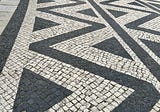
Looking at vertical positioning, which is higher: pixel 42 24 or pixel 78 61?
pixel 42 24

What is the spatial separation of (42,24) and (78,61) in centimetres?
327

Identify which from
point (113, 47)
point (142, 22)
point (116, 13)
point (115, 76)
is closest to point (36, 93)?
point (115, 76)

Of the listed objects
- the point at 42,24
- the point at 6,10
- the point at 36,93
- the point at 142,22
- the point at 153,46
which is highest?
the point at 6,10

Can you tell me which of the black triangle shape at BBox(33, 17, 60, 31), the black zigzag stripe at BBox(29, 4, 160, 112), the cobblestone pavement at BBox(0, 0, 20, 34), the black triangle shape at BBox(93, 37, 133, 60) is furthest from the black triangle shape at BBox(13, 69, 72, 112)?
the cobblestone pavement at BBox(0, 0, 20, 34)

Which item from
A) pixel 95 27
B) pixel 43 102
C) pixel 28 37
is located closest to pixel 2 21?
pixel 28 37

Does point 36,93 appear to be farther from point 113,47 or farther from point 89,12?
point 89,12

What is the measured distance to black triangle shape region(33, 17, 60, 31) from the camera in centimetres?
951

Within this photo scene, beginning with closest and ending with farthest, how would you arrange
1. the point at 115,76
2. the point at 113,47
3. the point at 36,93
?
1. the point at 36,93
2. the point at 115,76
3. the point at 113,47

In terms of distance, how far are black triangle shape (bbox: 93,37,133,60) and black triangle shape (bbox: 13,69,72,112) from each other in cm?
264

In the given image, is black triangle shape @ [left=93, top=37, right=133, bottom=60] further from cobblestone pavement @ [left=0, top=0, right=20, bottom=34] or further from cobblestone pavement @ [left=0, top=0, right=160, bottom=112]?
cobblestone pavement @ [left=0, top=0, right=20, bottom=34]

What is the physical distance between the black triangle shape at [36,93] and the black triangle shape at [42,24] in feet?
11.2

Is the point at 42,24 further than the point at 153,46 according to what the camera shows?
Yes

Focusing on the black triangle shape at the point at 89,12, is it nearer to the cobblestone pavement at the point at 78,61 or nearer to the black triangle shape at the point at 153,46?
the cobblestone pavement at the point at 78,61

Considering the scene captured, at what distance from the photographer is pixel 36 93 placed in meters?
5.74
